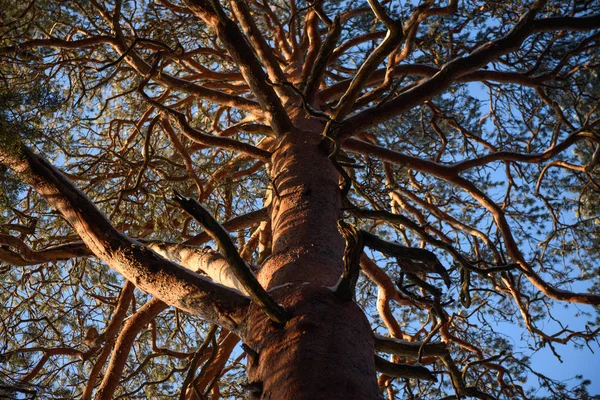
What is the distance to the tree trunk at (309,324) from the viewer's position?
4.72ft

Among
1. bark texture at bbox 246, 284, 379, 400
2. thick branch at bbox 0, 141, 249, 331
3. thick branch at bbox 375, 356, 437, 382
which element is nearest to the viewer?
bark texture at bbox 246, 284, 379, 400

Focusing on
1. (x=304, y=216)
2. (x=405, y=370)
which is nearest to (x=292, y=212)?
(x=304, y=216)

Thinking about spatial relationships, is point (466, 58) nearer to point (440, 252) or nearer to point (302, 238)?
point (302, 238)

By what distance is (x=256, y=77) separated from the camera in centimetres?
290

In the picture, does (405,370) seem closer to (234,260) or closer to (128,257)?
(234,260)

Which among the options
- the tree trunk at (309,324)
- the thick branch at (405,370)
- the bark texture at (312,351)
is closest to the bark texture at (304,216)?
the tree trunk at (309,324)

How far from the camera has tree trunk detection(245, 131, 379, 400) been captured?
4.72 feet

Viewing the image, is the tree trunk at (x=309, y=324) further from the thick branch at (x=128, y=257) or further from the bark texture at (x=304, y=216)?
the thick branch at (x=128, y=257)

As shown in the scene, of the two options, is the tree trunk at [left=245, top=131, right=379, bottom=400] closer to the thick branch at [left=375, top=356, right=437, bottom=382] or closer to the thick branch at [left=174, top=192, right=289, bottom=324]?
the thick branch at [left=174, top=192, right=289, bottom=324]

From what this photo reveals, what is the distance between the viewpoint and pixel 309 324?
160 centimetres

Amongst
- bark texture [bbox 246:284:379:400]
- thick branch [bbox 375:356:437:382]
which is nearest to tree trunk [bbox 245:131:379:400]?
bark texture [bbox 246:284:379:400]

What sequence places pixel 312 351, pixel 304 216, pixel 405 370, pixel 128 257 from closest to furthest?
pixel 312 351, pixel 405 370, pixel 128 257, pixel 304 216

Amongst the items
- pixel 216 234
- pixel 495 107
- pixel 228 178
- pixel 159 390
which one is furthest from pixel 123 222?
pixel 495 107

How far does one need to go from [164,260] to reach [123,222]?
2.44 metres
